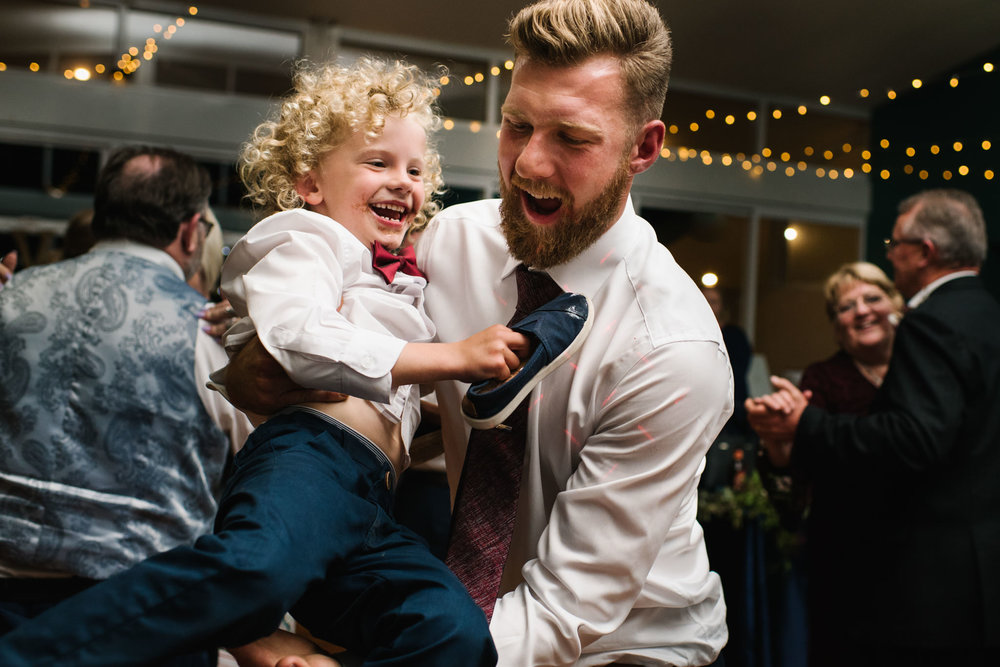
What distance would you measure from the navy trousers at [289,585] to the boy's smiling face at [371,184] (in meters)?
0.43

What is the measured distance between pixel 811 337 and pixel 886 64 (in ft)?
7.99

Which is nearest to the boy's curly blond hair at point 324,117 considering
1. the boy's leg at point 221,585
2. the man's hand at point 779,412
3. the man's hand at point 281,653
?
the boy's leg at point 221,585

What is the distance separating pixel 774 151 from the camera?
8016 mm

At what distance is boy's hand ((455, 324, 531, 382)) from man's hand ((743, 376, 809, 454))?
1.67m

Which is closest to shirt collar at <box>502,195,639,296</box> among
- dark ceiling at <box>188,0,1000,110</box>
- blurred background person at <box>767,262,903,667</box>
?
blurred background person at <box>767,262,903,667</box>

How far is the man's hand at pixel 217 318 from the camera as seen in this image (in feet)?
6.68

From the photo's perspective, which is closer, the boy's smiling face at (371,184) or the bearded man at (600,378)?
the bearded man at (600,378)

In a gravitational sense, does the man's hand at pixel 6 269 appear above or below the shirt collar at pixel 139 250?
below

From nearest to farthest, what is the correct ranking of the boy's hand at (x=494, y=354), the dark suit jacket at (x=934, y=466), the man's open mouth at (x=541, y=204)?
the boy's hand at (x=494, y=354) < the man's open mouth at (x=541, y=204) < the dark suit jacket at (x=934, y=466)

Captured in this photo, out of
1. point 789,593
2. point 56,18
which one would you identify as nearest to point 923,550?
point 789,593

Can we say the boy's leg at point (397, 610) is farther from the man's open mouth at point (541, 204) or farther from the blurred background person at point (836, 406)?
the blurred background person at point (836, 406)

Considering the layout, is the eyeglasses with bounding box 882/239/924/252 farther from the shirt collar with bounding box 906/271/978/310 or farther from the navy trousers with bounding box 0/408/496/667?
the navy trousers with bounding box 0/408/496/667

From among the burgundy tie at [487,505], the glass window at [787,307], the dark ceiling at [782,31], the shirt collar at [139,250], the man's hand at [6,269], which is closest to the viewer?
the burgundy tie at [487,505]

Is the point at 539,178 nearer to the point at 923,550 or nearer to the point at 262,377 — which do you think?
the point at 262,377
